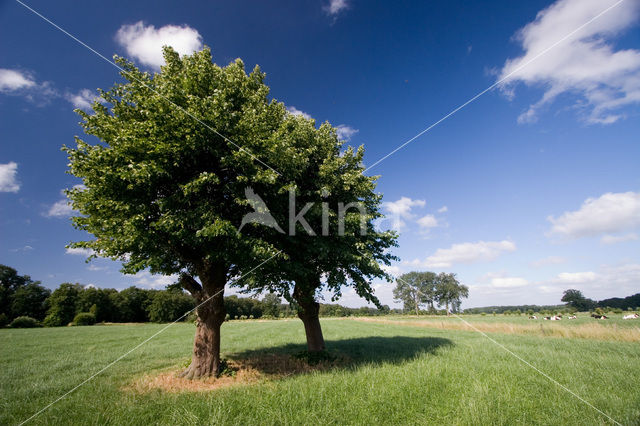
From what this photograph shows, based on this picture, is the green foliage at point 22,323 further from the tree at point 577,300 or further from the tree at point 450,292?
the tree at point 577,300

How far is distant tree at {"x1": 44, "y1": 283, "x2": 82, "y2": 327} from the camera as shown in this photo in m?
62.1

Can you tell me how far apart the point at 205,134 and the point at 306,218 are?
5504mm

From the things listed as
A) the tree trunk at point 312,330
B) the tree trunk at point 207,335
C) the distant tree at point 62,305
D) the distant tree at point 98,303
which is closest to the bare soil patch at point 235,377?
the tree trunk at point 207,335

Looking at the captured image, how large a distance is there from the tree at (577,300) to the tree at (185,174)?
172 m

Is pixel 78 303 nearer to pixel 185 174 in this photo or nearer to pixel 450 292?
pixel 185 174

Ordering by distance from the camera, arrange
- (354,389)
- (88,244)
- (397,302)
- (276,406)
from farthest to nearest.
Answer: (397,302)
(88,244)
(354,389)
(276,406)

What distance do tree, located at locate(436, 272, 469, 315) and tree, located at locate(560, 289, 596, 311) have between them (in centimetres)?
5115

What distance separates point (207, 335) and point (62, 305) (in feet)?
291

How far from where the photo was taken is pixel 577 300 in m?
127

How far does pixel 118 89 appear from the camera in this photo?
10.5 meters

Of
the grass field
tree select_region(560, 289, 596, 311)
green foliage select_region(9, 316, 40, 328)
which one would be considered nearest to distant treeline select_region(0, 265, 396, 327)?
green foliage select_region(9, 316, 40, 328)

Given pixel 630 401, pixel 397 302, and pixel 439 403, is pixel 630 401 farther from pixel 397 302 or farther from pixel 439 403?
pixel 397 302

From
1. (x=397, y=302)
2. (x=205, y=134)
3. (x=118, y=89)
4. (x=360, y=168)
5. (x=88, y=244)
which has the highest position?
(x=118, y=89)

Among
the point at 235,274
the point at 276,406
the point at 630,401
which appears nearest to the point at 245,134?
the point at 235,274
